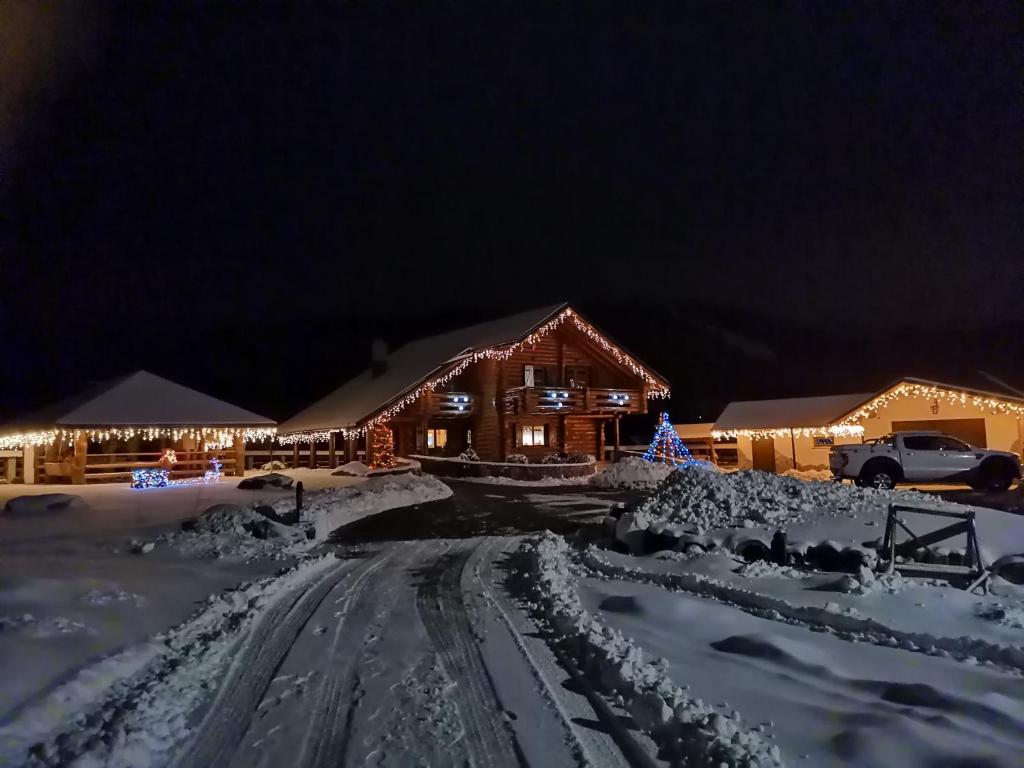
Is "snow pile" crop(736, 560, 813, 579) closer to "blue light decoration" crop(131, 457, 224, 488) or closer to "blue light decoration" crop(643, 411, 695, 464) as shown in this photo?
"blue light decoration" crop(131, 457, 224, 488)

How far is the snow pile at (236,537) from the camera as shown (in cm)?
1362

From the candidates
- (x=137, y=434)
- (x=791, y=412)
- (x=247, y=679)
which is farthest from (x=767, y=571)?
(x=791, y=412)

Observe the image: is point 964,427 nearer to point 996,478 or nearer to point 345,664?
point 996,478

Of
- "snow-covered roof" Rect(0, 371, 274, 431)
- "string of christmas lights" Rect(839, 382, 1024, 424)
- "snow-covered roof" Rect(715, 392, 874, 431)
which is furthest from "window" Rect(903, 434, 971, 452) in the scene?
"snow-covered roof" Rect(0, 371, 274, 431)

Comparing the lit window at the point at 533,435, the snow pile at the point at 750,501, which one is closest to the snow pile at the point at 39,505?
the snow pile at the point at 750,501

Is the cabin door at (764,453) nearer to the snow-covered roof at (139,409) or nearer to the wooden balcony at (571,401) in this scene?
the wooden balcony at (571,401)

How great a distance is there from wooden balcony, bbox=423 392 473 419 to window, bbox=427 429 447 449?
141 inches

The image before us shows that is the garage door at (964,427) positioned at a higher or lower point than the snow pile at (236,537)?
higher

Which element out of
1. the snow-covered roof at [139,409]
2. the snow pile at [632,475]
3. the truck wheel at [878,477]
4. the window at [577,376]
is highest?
the window at [577,376]

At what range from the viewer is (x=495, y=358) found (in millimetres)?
38125

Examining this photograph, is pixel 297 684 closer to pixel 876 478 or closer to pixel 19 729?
pixel 19 729

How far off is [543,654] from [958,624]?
4222 millimetres

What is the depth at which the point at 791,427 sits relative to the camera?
35.3m

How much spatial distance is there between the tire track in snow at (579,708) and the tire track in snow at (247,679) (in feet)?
7.92
